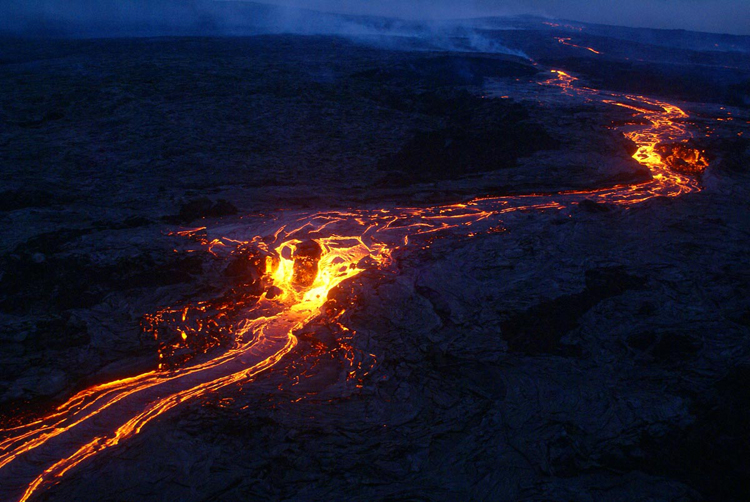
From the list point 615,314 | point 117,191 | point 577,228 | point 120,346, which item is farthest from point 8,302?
point 577,228

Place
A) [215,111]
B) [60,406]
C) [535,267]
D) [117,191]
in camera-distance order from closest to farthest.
A: 1. [60,406]
2. [535,267]
3. [117,191]
4. [215,111]

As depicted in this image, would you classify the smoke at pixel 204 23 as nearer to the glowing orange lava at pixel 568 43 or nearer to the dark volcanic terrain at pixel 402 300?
the glowing orange lava at pixel 568 43

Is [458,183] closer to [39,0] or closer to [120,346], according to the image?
[120,346]

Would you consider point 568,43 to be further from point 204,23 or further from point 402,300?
point 402,300

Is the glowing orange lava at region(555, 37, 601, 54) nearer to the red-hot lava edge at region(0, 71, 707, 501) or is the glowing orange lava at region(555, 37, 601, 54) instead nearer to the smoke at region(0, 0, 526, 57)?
the smoke at region(0, 0, 526, 57)

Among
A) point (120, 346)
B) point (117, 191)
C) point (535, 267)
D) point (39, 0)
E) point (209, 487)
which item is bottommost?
point (209, 487)

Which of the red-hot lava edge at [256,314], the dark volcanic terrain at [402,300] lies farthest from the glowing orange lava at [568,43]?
the red-hot lava edge at [256,314]

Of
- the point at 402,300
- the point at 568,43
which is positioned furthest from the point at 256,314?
the point at 568,43

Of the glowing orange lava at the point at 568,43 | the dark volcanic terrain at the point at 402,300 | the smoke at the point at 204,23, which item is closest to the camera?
the dark volcanic terrain at the point at 402,300
